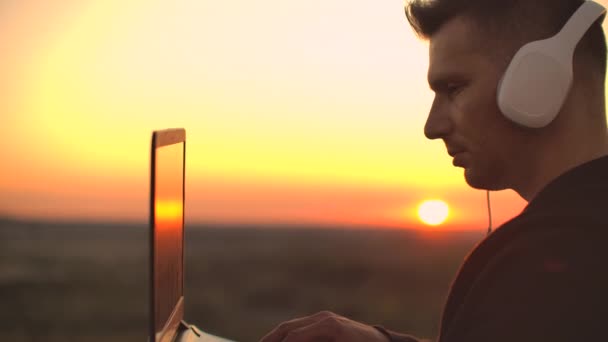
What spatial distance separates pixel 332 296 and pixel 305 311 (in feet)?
10.4

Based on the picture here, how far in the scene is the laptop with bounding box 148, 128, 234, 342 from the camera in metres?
1.37

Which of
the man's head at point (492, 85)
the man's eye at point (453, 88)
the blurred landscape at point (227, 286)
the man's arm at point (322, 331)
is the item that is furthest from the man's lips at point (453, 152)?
the blurred landscape at point (227, 286)

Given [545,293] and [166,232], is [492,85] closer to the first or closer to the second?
[545,293]

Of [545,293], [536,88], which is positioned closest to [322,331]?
[545,293]

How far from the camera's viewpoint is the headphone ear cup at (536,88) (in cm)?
145

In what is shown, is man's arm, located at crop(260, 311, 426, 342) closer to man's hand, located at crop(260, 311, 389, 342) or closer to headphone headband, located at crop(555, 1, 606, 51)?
man's hand, located at crop(260, 311, 389, 342)

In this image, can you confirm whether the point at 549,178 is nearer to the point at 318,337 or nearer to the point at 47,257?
the point at 318,337

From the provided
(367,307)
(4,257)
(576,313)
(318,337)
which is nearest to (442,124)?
(318,337)

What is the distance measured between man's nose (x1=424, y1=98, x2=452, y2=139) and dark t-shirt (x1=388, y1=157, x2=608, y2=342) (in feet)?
1.07

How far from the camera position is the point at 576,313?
3.50 feet

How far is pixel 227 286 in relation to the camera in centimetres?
2566

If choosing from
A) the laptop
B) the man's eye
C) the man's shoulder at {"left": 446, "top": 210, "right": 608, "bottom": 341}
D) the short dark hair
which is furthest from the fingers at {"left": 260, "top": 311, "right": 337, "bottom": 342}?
the short dark hair

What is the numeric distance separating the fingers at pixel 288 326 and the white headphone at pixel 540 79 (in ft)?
1.73

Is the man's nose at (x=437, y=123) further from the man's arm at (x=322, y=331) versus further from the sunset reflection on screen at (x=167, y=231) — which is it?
the sunset reflection on screen at (x=167, y=231)
